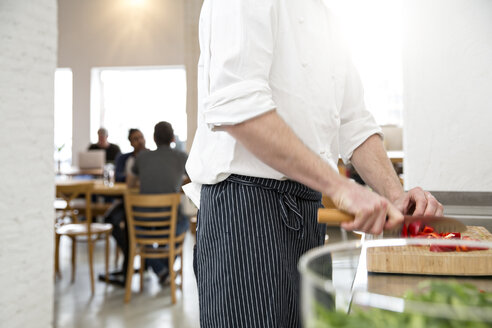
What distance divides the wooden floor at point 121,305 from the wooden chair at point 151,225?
0.12 meters

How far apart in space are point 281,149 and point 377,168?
51 centimetres

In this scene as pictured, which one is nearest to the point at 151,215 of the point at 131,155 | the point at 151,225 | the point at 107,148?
the point at 151,225

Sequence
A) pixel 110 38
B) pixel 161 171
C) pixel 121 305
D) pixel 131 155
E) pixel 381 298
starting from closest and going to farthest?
pixel 381 298 < pixel 121 305 < pixel 161 171 < pixel 131 155 < pixel 110 38

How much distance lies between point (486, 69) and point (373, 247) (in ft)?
5.00

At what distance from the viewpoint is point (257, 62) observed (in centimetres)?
104

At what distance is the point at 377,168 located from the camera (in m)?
1.38

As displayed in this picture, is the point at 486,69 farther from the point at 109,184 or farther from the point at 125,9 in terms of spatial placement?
the point at 125,9

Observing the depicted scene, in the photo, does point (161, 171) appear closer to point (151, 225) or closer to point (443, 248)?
point (151, 225)

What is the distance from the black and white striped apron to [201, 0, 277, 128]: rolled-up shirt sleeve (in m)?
0.20

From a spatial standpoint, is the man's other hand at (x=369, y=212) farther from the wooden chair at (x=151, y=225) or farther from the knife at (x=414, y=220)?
the wooden chair at (x=151, y=225)

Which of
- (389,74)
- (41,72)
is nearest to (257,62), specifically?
(41,72)

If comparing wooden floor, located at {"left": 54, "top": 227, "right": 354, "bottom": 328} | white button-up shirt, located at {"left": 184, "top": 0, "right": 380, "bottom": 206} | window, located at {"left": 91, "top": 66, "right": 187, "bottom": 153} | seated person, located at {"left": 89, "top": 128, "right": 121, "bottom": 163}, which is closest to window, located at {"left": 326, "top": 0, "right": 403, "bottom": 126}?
window, located at {"left": 91, "top": 66, "right": 187, "bottom": 153}

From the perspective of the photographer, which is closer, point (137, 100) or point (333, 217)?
point (333, 217)

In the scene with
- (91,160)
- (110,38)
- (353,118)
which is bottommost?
(91,160)
